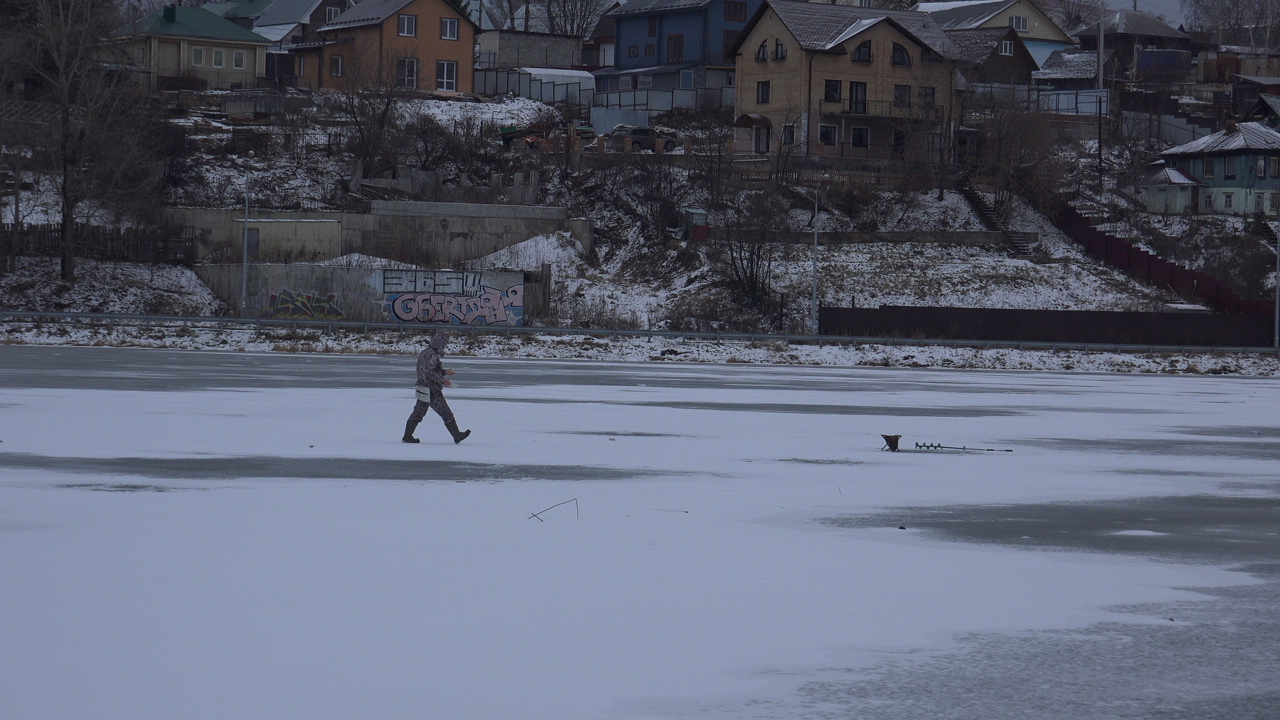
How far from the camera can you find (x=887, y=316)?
51.2 meters

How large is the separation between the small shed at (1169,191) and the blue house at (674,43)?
84.1ft

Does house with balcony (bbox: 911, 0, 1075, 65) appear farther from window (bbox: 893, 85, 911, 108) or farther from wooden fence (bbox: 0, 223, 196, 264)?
wooden fence (bbox: 0, 223, 196, 264)

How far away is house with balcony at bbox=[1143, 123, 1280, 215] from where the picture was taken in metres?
69.0

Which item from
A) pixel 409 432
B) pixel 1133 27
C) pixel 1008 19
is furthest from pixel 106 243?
pixel 1133 27

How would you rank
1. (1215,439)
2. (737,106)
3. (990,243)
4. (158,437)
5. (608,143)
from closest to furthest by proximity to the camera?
(158,437) < (1215,439) < (990,243) < (608,143) < (737,106)

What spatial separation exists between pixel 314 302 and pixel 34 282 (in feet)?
38.3

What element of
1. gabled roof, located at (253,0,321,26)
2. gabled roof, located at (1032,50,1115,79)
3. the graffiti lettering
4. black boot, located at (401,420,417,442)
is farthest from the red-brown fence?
gabled roof, located at (253,0,321,26)

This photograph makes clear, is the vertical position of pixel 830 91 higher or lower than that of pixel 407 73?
lower

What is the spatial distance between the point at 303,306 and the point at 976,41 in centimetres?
4675

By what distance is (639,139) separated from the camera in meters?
69.7

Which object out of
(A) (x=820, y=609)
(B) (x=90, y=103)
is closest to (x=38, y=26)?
(B) (x=90, y=103)

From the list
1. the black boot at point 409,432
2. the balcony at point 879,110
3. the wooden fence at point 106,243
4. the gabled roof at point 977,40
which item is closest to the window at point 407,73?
the wooden fence at point 106,243

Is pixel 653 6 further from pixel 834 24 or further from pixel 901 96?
pixel 901 96

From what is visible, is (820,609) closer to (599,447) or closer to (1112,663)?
(1112,663)
